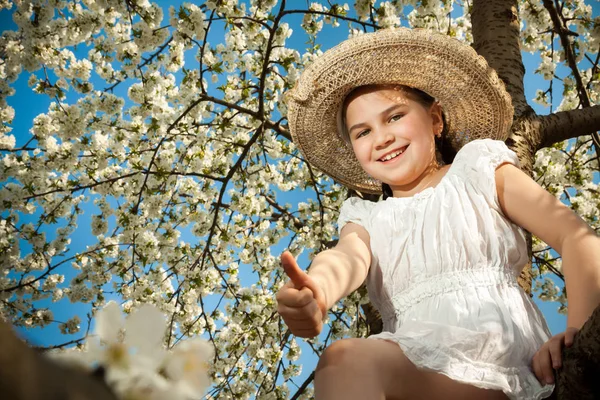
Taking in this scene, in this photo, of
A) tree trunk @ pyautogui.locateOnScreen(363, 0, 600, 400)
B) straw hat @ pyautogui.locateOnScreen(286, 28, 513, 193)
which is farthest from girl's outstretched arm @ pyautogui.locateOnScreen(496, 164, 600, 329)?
tree trunk @ pyautogui.locateOnScreen(363, 0, 600, 400)

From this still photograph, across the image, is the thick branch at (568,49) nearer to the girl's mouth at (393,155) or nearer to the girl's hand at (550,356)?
the girl's mouth at (393,155)

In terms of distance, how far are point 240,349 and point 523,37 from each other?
388 cm

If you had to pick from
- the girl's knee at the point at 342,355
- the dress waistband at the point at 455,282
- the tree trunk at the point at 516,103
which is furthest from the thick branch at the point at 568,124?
the girl's knee at the point at 342,355

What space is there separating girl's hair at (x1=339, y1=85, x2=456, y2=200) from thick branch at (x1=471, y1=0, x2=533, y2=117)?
0.59 metres

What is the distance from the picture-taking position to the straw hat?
5.37 ft

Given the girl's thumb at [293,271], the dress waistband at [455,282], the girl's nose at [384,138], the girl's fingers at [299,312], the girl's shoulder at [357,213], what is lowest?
the girl's fingers at [299,312]

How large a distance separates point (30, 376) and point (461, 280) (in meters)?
1.24

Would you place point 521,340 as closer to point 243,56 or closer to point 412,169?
point 412,169

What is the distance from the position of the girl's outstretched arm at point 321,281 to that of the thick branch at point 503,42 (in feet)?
4.04

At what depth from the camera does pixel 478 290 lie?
1257 mm

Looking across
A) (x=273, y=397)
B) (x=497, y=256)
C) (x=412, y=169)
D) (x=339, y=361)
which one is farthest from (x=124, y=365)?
(x=273, y=397)

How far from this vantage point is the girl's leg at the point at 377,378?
2.97ft

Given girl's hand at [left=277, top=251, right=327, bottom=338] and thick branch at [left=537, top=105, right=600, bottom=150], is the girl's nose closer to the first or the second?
girl's hand at [left=277, top=251, right=327, bottom=338]

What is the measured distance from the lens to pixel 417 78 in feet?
5.56
